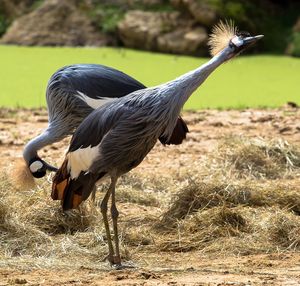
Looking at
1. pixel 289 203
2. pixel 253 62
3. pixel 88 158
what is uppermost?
pixel 88 158

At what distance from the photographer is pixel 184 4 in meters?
13.2

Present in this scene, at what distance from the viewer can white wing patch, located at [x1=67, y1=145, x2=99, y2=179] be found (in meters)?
5.12

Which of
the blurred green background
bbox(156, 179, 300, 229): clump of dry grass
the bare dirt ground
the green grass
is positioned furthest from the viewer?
the blurred green background

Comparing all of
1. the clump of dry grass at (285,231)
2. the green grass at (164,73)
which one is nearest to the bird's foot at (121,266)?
the clump of dry grass at (285,231)

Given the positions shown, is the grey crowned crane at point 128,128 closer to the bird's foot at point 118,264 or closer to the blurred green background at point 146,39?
the bird's foot at point 118,264

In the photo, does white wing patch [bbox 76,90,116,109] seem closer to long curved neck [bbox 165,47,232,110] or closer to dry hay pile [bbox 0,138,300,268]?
dry hay pile [bbox 0,138,300,268]

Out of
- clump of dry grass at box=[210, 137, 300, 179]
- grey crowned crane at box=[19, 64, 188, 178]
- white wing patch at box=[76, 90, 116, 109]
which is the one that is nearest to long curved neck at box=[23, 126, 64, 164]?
grey crowned crane at box=[19, 64, 188, 178]

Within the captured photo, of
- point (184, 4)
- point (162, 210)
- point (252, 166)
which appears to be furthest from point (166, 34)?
point (162, 210)

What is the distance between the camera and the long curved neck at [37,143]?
638 centimetres

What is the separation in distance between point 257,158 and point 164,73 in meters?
4.21

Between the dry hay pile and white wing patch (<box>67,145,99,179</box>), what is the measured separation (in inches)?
19.8

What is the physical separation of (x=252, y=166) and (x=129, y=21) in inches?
258

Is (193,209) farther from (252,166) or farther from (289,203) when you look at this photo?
(252,166)

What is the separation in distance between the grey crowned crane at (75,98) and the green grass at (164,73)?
10.4 feet
